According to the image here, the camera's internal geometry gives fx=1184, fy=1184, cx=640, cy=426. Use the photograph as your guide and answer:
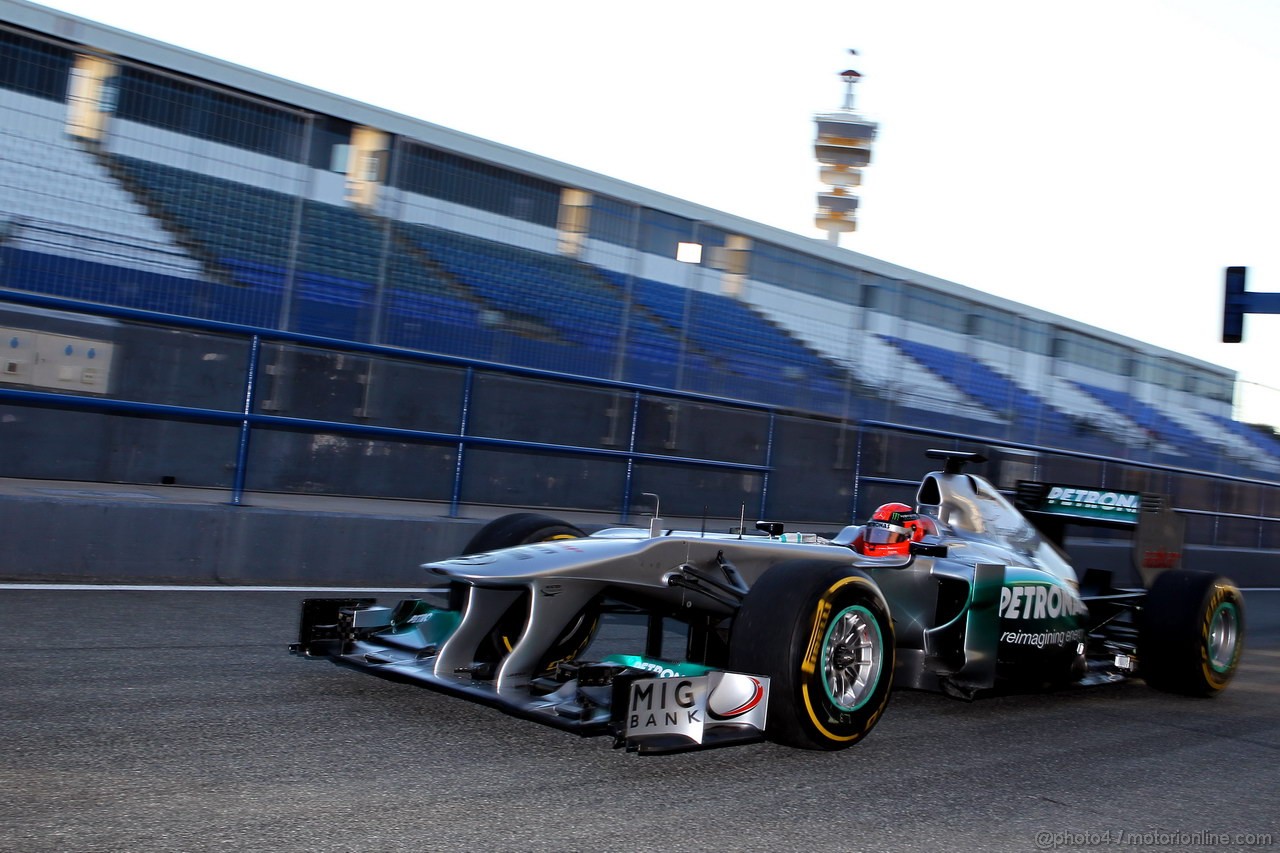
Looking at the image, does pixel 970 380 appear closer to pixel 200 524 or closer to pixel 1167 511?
pixel 1167 511

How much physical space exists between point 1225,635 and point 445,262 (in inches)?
254

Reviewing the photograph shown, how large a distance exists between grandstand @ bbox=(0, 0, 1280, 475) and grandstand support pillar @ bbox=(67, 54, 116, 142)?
1 centimetres

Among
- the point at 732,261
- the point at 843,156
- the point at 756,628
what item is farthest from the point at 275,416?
the point at 843,156

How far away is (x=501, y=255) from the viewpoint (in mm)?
10477

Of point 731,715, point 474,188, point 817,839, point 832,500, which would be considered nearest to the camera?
point 817,839

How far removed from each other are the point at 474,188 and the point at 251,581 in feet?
14.3

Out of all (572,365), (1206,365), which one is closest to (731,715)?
(572,365)

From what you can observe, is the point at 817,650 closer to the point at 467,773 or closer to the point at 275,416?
the point at 467,773

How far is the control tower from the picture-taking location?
212 ft

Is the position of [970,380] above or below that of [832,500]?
above

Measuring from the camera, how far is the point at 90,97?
7750 millimetres

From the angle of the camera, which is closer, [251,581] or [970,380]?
Answer: [251,581]

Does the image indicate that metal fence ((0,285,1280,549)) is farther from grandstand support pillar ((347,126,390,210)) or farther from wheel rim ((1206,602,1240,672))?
wheel rim ((1206,602,1240,672))

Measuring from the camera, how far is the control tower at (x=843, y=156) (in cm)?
6475
